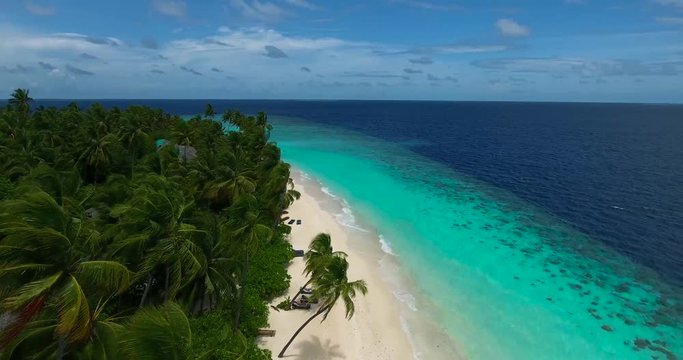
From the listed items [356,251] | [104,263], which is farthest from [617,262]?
[104,263]

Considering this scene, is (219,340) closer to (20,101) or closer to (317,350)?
(317,350)

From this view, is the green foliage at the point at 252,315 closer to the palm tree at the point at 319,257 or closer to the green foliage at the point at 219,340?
the green foliage at the point at 219,340

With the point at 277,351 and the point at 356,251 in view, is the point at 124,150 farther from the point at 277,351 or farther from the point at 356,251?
the point at 277,351

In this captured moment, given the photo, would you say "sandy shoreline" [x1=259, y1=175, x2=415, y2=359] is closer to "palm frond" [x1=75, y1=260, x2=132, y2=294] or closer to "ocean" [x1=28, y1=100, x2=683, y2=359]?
"ocean" [x1=28, y1=100, x2=683, y2=359]

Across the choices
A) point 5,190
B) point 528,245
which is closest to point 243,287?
point 5,190

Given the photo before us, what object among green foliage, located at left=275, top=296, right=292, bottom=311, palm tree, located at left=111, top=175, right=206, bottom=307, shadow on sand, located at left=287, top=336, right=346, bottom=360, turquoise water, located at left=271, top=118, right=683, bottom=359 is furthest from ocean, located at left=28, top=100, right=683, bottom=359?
palm tree, located at left=111, top=175, right=206, bottom=307

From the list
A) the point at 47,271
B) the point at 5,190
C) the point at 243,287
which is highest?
the point at 47,271
